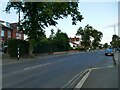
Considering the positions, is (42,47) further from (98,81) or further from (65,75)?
(98,81)

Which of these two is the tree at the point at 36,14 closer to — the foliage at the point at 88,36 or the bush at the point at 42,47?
the bush at the point at 42,47

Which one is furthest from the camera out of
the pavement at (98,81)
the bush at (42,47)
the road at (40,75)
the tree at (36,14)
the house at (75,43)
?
the house at (75,43)

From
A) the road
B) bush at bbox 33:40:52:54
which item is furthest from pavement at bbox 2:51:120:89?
bush at bbox 33:40:52:54

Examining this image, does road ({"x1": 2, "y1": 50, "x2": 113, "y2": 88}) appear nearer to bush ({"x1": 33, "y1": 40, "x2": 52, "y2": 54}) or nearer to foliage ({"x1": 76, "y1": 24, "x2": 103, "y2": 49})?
bush ({"x1": 33, "y1": 40, "x2": 52, "y2": 54})

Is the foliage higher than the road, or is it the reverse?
the foliage

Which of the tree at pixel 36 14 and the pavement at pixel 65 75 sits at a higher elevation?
the tree at pixel 36 14

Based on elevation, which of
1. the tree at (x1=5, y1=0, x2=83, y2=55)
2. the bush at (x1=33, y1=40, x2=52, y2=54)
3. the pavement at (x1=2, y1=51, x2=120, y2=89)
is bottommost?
the pavement at (x1=2, y1=51, x2=120, y2=89)

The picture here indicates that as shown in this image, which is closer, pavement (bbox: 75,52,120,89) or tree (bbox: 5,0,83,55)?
pavement (bbox: 75,52,120,89)

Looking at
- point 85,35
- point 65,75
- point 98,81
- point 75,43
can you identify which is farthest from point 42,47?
point 75,43

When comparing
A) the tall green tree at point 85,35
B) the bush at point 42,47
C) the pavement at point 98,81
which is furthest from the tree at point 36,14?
the tall green tree at point 85,35

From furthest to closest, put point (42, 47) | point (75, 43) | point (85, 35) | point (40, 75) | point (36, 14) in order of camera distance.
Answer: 1. point (75, 43)
2. point (85, 35)
3. point (42, 47)
4. point (36, 14)
5. point (40, 75)

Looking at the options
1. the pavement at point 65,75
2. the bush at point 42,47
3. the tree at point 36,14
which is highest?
the tree at point 36,14

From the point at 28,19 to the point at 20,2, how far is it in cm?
273

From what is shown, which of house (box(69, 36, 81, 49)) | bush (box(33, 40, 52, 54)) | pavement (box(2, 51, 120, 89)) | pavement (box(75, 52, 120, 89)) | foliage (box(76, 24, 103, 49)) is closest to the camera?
pavement (box(75, 52, 120, 89))
